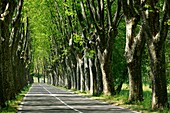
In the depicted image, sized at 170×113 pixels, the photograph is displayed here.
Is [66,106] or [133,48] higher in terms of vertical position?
[133,48]

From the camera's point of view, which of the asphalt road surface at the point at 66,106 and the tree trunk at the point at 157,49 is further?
the asphalt road surface at the point at 66,106

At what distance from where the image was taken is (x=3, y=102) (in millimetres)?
21672

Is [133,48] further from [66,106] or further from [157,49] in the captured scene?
[66,106]

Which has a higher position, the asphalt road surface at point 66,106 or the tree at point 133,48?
the tree at point 133,48

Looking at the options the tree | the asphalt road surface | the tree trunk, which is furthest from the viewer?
the tree

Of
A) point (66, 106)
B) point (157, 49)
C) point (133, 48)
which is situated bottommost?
point (66, 106)

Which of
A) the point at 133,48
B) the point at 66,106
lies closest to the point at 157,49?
the point at 133,48

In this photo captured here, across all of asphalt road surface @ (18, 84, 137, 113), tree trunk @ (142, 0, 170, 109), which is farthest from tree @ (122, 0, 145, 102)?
tree trunk @ (142, 0, 170, 109)

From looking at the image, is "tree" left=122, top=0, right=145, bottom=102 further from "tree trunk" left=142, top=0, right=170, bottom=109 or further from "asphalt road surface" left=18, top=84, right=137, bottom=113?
"tree trunk" left=142, top=0, right=170, bottom=109

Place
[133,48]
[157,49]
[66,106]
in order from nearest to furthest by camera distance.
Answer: [157,49] < [133,48] < [66,106]

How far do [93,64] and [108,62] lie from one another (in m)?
6.07

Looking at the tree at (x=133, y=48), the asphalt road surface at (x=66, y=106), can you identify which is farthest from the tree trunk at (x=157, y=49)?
the tree at (x=133, y=48)

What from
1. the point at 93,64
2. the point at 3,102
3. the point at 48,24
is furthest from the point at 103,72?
the point at 48,24

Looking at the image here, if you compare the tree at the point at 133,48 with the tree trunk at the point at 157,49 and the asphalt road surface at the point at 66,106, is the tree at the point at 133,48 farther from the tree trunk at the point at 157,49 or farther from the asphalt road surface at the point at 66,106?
the tree trunk at the point at 157,49
